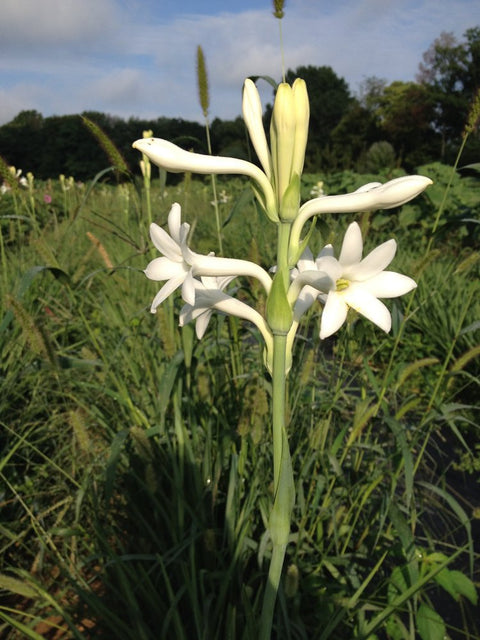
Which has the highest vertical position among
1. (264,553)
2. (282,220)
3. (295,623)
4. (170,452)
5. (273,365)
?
(282,220)

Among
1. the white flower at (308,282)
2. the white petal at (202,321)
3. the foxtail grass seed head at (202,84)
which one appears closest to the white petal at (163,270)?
the white petal at (202,321)

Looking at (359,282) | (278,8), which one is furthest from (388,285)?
(278,8)

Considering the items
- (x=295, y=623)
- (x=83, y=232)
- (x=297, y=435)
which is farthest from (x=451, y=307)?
(x=83, y=232)

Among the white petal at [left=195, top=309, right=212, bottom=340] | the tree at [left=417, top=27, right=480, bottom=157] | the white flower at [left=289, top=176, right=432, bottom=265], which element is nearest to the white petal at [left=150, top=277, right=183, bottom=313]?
the white petal at [left=195, top=309, right=212, bottom=340]

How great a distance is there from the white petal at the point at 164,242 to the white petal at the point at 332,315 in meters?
0.33

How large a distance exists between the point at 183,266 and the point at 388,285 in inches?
15.0

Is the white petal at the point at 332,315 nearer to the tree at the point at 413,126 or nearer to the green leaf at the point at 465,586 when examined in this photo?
the green leaf at the point at 465,586

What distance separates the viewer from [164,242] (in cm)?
94

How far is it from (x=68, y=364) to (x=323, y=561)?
1.04 metres

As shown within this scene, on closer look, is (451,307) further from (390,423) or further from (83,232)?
(83,232)

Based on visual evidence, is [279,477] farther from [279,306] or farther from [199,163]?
[199,163]

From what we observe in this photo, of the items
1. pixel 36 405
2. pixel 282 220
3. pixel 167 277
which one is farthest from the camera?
pixel 36 405

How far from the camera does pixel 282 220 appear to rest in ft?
2.62

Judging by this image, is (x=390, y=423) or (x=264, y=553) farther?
(x=390, y=423)
